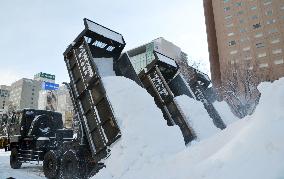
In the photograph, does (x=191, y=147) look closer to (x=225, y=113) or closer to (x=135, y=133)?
(x=135, y=133)

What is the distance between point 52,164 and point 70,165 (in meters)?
0.71

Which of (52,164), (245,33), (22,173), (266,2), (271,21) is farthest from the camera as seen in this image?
(245,33)

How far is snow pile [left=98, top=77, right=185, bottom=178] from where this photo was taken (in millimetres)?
5606

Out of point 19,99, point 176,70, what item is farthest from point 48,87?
point 19,99

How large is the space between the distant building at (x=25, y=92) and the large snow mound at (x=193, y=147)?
12450 centimetres

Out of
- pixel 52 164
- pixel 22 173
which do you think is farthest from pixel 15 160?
pixel 52 164

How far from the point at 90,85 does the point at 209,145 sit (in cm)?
342

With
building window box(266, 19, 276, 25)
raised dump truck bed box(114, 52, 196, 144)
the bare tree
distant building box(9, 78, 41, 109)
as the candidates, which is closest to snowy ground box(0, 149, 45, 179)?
raised dump truck bed box(114, 52, 196, 144)

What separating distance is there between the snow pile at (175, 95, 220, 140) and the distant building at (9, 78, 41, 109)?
123 meters

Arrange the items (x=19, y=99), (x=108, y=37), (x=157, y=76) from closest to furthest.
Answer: (x=108, y=37)
(x=157, y=76)
(x=19, y=99)

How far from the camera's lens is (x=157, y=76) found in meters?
9.53

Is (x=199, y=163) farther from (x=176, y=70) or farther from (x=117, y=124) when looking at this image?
(x=176, y=70)

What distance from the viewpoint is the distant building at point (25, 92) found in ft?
398

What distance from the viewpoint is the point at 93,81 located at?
7082 millimetres
